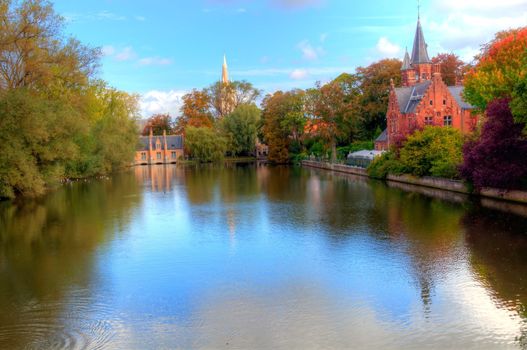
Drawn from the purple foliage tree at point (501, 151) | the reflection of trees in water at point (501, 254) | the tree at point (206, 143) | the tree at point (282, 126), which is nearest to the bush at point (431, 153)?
the purple foliage tree at point (501, 151)

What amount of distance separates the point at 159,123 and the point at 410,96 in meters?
65.7

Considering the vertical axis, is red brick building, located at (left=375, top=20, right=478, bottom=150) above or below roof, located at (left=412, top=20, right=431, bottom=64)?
below

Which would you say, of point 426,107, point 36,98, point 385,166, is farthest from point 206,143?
point 36,98

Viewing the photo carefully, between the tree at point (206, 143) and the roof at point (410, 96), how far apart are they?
37.8 m

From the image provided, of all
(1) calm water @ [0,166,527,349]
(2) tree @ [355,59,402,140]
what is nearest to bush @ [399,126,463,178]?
(1) calm water @ [0,166,527,349]

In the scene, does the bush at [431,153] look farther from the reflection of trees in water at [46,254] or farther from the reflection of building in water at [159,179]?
the reflection of trees in water at [46,254]

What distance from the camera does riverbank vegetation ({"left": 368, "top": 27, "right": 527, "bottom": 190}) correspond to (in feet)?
76.7

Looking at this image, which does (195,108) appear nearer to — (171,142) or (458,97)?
(171,142)

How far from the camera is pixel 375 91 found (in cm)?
6222

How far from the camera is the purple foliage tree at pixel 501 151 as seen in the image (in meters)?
23.4

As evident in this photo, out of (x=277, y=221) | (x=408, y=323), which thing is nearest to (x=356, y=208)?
(x=277, y=221)

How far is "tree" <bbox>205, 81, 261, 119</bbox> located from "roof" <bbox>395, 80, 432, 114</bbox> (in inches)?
1877

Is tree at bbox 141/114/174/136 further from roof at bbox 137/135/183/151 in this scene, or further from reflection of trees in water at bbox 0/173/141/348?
reflection of trees in water at bbox 0/173/141/348

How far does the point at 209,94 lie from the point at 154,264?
285 ft
